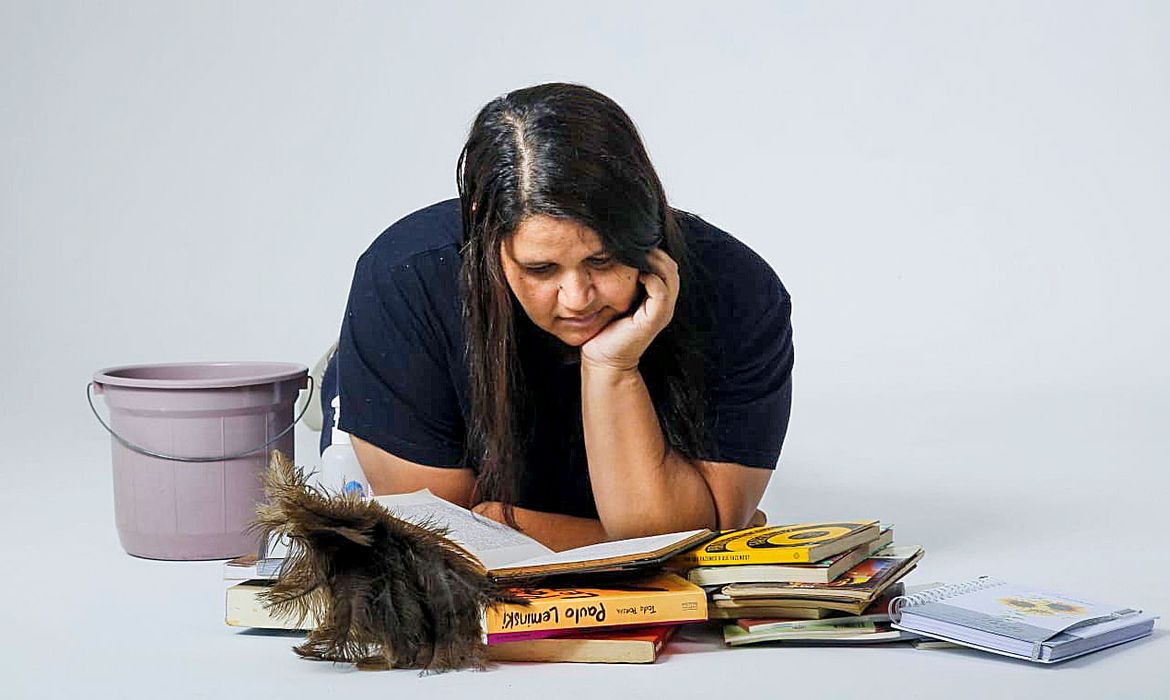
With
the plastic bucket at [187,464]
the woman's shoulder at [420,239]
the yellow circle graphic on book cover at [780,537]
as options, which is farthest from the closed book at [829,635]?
the plastic bucket at [187,464]

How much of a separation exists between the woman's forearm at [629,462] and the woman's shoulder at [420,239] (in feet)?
0.94

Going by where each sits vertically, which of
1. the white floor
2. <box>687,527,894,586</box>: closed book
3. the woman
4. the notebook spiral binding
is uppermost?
the woman

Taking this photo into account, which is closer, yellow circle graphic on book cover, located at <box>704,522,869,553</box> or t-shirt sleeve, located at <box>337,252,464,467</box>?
yellow circle graphic on book cover, located at <box>704,522,869,553</box>

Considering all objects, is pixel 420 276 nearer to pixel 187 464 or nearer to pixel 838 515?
pixel 187 464

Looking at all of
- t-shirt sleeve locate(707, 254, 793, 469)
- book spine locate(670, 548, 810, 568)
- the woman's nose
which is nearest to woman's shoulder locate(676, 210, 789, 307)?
t-shirt sleeve locate(707, 254, 793, 469)

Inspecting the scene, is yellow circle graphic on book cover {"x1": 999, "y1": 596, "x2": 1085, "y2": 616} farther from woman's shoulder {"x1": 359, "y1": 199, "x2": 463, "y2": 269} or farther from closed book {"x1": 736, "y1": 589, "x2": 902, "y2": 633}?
woman's shoulder {"x1": 359, "y1": 199, "x2": 463, "y2": 269}

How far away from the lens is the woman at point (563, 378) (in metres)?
2.24

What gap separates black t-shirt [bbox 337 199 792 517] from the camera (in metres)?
2.36

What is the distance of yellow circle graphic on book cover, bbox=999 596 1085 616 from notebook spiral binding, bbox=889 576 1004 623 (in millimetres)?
64

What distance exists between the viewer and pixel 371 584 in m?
1.85

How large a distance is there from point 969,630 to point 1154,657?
9.5 inches

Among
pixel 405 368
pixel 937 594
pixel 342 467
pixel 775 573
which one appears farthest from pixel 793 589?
pixel 342 467

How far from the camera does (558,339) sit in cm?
239

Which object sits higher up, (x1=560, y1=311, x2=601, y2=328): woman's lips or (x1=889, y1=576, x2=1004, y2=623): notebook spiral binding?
(x1=560, y1=311, x2=601, y2=328): woman's lips
